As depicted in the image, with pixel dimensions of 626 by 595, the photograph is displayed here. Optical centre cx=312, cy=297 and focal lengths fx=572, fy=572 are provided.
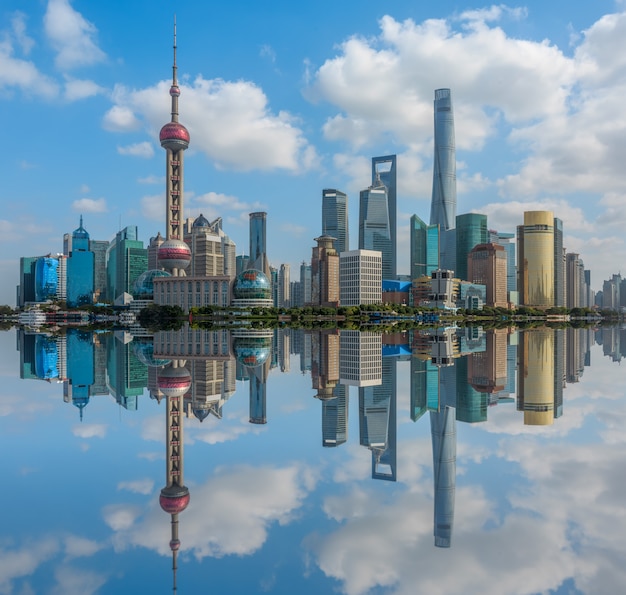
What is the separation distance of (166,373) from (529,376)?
19.7 m

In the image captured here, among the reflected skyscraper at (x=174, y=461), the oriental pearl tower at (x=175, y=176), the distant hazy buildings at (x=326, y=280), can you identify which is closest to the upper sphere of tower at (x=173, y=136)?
the oriental pearl tower at (x=175, y=176)

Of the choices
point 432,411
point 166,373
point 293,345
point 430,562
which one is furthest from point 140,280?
point 430,562

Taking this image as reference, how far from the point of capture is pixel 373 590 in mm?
7805

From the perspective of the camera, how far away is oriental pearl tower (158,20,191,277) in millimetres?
175375

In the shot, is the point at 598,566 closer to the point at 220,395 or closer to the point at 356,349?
the point at 220,395

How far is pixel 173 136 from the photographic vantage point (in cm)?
17662

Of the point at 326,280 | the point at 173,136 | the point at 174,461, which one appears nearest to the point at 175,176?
the point at 173,136

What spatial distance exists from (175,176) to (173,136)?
1240 centimetres

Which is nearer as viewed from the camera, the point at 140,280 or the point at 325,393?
the point at 325,393

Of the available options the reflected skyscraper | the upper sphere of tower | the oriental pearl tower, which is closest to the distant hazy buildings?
the oriental pearl tower

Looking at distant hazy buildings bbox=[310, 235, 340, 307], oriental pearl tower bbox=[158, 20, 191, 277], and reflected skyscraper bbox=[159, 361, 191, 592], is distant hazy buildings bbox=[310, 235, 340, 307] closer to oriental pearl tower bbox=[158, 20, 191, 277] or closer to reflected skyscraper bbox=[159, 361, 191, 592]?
oriental pearl tower bbox=[158, 20, 191, 277]

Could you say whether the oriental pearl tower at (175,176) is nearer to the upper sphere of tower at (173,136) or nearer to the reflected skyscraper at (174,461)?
the upper sphere of tower at (173,136)

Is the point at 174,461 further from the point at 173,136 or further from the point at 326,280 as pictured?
the point at 326,280

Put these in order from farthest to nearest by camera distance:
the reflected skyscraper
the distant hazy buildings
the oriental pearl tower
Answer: the distant hazy buildings → the oriental pearl tower → the reflected skyscraper
